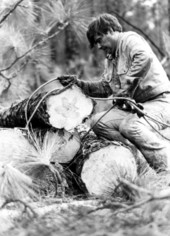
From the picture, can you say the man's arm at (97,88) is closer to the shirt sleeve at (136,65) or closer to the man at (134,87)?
the man at (134,87)

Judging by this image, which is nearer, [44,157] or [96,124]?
[44,157]

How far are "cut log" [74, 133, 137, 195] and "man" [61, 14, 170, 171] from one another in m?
0.12

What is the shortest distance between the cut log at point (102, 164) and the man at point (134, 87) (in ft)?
0.40

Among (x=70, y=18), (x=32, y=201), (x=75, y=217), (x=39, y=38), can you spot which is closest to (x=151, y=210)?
(x=75, y=217)

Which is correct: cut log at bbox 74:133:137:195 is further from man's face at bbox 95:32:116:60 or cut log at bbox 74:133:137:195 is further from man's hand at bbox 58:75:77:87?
man's face at bbox 95:32:116:60

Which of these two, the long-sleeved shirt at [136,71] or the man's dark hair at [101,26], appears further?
the man's dark hair at [101,26]

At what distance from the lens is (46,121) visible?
3713 mm

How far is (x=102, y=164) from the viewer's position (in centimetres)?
360

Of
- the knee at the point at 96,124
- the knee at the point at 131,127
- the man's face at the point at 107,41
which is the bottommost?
the knee at the point at 131,127

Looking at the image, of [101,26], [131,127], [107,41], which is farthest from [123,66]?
[131,127]

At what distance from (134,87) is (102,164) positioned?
23.2 inches

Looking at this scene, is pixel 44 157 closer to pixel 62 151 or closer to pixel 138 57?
pixel 62 151

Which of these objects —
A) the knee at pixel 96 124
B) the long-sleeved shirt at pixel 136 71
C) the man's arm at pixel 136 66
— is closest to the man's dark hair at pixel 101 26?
the long-sleeved shirt at pixel 136 71

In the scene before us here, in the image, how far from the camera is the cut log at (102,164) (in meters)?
3.52
